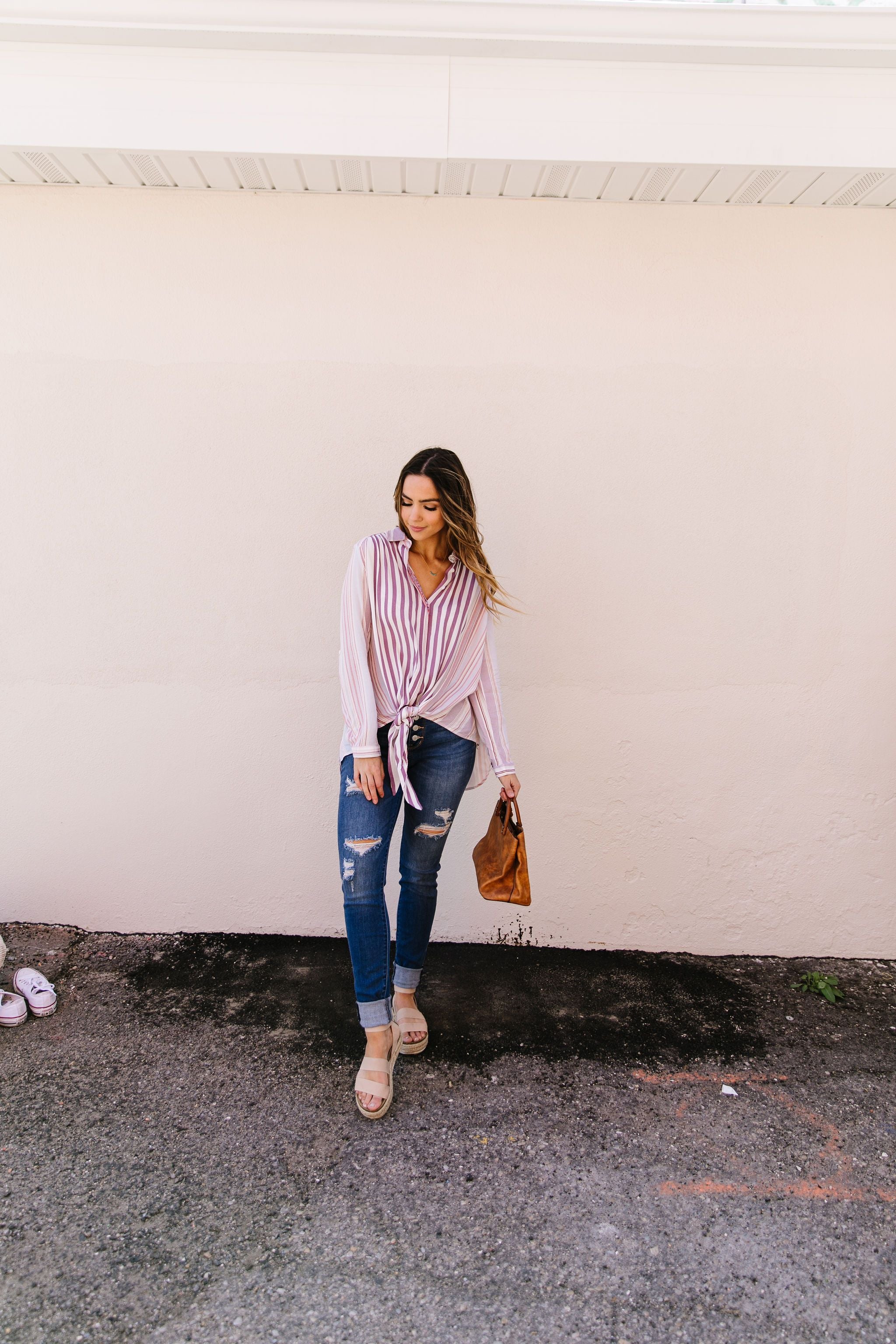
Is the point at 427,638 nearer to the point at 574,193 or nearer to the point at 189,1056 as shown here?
the point at 189,1056

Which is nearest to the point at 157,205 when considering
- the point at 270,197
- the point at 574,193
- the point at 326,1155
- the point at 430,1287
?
the point at 270,197

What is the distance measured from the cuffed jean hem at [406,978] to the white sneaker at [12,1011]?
4.25 feet

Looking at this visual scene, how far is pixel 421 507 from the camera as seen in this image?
2465 mm

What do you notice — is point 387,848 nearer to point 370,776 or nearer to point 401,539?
point 370,776

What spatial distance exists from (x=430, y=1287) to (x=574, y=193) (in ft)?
11.2

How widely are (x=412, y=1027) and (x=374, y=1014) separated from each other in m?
0.32

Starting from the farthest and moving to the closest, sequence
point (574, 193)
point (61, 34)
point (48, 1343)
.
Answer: point (574, 193)
point (61, 34)
point (48, 1343)

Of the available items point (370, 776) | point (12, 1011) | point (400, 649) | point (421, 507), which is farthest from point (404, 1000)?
point (421, 507)

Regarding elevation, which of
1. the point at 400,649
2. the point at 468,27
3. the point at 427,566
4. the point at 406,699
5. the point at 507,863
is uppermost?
the point at 468,27

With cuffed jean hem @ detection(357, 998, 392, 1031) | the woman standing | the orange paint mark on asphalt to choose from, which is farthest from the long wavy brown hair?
the orange paint mark on asphalt

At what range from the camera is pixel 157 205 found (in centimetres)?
308

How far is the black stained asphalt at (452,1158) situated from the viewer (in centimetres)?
188

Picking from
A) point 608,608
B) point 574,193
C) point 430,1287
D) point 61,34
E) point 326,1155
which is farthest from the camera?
point 608,608

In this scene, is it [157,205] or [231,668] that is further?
[231,668]
